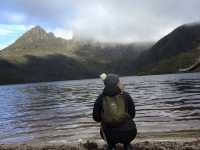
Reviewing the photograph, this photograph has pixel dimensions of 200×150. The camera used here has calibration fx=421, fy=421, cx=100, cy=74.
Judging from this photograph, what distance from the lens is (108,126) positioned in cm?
1362

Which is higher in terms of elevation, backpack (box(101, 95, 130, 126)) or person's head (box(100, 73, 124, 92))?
person's head (box(100, 73, 124, 92))

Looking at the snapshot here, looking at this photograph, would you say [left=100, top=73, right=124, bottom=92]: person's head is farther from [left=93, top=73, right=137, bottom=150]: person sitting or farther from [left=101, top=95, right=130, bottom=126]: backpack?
[left=101, top=95, right=130, bottom=126]: backpack

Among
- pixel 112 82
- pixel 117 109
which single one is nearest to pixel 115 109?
pixel 117 109

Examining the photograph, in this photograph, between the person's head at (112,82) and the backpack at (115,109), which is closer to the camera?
the person's head at (112,82)

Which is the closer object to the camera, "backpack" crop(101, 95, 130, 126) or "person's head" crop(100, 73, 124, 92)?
"person's head" crop(100, 73, 124, 92)

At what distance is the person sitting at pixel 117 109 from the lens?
13.3 metres

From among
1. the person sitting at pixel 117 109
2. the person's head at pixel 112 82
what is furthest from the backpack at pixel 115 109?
the person's head at pixel 112 82

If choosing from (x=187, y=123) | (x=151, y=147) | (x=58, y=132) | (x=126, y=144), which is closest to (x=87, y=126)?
(x=58, y=132)

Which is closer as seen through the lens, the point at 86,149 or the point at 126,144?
the point at 126,144

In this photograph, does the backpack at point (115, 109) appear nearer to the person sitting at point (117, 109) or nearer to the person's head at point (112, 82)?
the person sitting at point (117, 109)

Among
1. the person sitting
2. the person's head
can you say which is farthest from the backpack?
the person's head

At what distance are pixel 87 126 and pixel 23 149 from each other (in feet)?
46.8

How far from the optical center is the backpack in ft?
43.7

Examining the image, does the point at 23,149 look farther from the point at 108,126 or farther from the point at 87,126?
the point at 87,126
